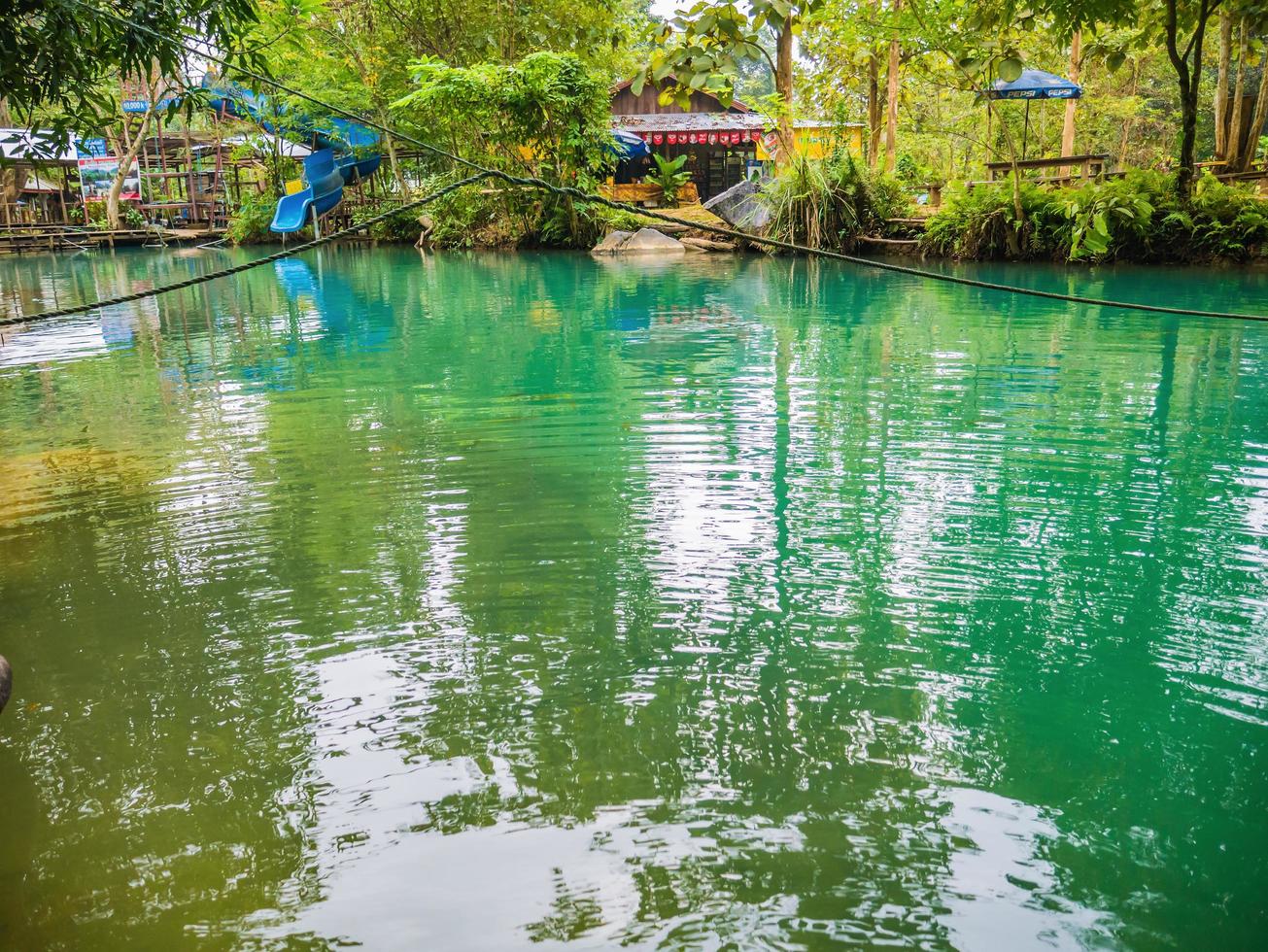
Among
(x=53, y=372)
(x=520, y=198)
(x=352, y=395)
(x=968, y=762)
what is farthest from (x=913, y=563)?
(x=520, y=198)

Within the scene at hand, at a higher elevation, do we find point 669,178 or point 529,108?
point 529,108

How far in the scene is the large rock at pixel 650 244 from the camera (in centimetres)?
1803

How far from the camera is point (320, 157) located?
22.3 metres

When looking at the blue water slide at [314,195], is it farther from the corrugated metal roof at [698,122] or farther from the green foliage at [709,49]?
the green foliage at [709,49]

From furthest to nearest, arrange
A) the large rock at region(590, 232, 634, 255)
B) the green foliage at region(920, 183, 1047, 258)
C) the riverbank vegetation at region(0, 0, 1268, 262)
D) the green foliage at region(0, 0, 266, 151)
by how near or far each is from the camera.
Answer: the large rock at region(590, 232, 634, 255) < the green foliage at region(920, 183, 1047, 258) < the riverbank vegetation at region(0, 0, 1268, 262) < the green foliage at region(0, 0, 266, 151)

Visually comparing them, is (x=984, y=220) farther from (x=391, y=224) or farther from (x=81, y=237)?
(x=81, y=237)

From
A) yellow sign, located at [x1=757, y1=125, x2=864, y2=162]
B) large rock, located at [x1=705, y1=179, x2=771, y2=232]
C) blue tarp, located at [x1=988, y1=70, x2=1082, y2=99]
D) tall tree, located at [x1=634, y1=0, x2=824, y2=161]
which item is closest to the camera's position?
tall tree, located at [x1=634, y1=0, x2=824, y2=161]

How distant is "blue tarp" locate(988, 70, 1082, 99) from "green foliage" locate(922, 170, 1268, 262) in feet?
9.59

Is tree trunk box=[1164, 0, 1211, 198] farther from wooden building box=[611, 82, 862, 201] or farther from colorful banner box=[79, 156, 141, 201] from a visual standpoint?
colorful banner box=[79, 156, 141, 201]

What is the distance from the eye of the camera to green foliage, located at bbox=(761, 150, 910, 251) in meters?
16.0

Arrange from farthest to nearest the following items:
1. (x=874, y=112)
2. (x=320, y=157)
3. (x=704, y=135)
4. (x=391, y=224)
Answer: (x=704, y=135) < (x=391, y=224) < (x=320, y=157) < (x=874, y=112)

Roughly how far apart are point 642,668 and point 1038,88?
16805 mm

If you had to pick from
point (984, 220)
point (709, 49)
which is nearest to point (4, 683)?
point (709, 49)

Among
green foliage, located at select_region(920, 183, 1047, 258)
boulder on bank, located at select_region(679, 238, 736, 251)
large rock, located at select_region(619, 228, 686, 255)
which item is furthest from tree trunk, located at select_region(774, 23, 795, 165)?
green foliage, located at select_region(920, 183, 1047, 258)
